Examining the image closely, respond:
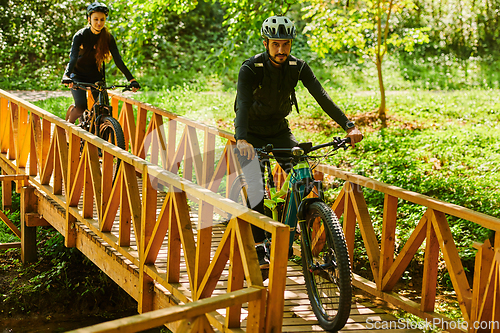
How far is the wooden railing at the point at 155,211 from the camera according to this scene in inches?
117

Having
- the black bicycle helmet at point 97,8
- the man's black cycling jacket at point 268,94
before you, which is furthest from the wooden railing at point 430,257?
the black bicycle helmet at point 97,8

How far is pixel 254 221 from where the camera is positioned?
300 centimetres

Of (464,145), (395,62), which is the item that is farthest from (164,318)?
(395,62)

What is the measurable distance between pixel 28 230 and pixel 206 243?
460 centimetres

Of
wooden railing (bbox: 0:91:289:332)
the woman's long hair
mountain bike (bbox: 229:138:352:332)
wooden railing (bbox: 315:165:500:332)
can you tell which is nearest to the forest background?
wooden railing (bbox: 0:91:289:332)

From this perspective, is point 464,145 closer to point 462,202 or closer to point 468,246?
point 462,202

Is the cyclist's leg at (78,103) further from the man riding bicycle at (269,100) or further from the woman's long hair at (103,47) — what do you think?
the man riding bicycle at (269,100)

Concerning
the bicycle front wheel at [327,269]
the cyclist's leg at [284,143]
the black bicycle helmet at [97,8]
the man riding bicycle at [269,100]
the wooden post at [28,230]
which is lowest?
the wooden post at [28,230]

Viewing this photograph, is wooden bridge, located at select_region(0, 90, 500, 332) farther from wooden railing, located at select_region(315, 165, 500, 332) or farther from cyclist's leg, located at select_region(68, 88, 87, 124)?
cyclist's leg, located at select_region(68, 88, 87, 124)

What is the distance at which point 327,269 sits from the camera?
11.2ft

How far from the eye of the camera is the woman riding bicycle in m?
5.68

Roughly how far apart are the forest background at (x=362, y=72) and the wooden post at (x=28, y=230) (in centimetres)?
40

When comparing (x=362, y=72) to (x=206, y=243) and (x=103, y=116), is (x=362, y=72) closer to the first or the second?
(x=103, y=116)

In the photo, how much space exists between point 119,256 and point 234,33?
14.3 feet
